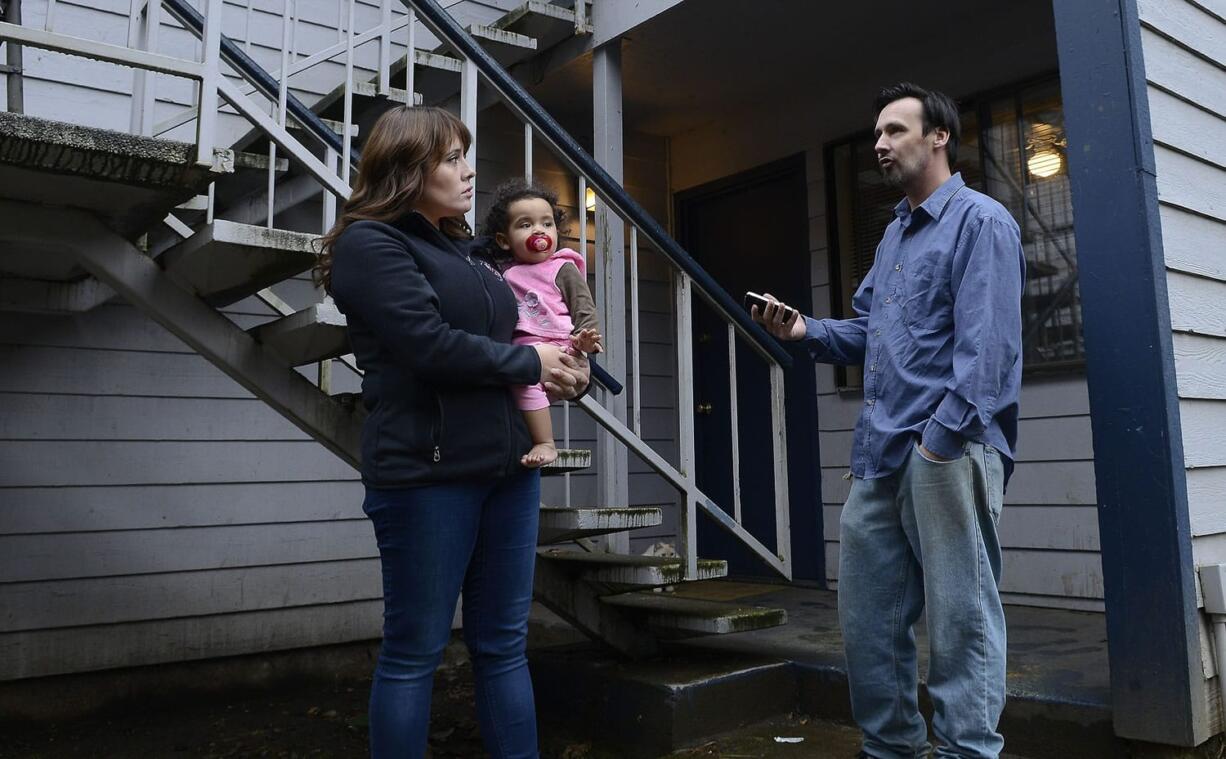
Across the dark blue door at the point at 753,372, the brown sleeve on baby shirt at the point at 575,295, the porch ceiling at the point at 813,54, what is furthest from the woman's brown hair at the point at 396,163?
the dark blue door at the point at 753,372

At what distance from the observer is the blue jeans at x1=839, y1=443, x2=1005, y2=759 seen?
1859 mm

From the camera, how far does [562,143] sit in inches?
114

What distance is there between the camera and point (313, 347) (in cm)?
258

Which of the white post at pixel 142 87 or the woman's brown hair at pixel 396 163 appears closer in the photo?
the woman's brown hair at pixel 396 163

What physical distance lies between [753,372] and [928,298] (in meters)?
3.23

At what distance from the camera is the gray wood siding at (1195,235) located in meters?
2.33

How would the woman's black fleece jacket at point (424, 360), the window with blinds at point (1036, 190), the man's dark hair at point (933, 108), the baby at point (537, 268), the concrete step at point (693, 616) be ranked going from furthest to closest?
the window with blinds at point (1036, 190), the concrete step at point (693, 616), the baby at point (537, 268), the man's dark hair at point (933, 108), the woman's black fleece jacket at point (424, 360)

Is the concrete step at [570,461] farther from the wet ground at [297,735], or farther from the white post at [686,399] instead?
the wet ground at [297,735]

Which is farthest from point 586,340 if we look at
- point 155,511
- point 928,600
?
point 155,511

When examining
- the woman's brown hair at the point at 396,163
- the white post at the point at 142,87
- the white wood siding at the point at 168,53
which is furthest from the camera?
the white wood siding at the point at 168,53

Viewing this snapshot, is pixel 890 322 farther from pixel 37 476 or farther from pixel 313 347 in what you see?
pixel 37 476

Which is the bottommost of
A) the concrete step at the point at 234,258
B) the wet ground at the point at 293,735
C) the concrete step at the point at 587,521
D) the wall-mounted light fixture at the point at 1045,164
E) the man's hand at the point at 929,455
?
the wet ground at the point at 293,735

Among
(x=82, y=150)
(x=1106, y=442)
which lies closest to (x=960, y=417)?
(x=1106, y=442)

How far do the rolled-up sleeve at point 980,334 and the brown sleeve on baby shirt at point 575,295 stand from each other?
0.88 metres
